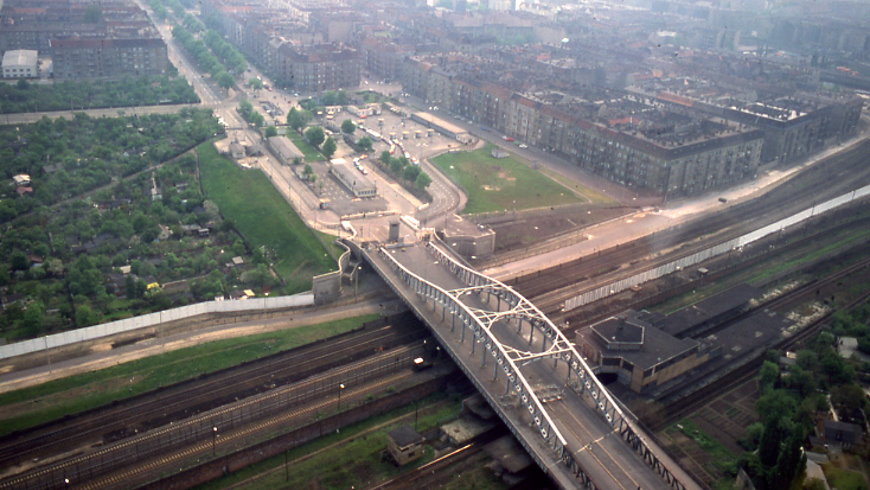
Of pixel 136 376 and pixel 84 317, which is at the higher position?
pixel 84 317

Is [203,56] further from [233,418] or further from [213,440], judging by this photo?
[213,440]

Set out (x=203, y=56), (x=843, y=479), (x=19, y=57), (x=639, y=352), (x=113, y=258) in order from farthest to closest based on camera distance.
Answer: (x=203, y=56)
(x=19, y=57)
(x=113, y=258)
(x=639, y=352)
(x=843, y=479)

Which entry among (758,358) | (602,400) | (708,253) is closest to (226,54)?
(708,253)

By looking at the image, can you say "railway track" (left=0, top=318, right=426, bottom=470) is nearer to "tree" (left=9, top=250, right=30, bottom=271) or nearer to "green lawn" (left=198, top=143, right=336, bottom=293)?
"green lawn" (left=198, top=143, right=336, bottom=293)

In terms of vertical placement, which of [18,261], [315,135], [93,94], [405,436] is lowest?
[405,436]

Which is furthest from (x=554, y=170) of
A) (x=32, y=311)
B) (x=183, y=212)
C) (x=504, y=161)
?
(x=32, y=311)

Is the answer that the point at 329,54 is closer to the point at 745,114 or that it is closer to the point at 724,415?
the point at 745,114

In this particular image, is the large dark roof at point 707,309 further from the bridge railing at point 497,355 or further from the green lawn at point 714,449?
the bridge railing at point 497,355

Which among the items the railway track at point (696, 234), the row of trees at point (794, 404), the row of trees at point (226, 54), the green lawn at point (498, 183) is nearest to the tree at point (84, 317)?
the railway track at point (696, 234)
